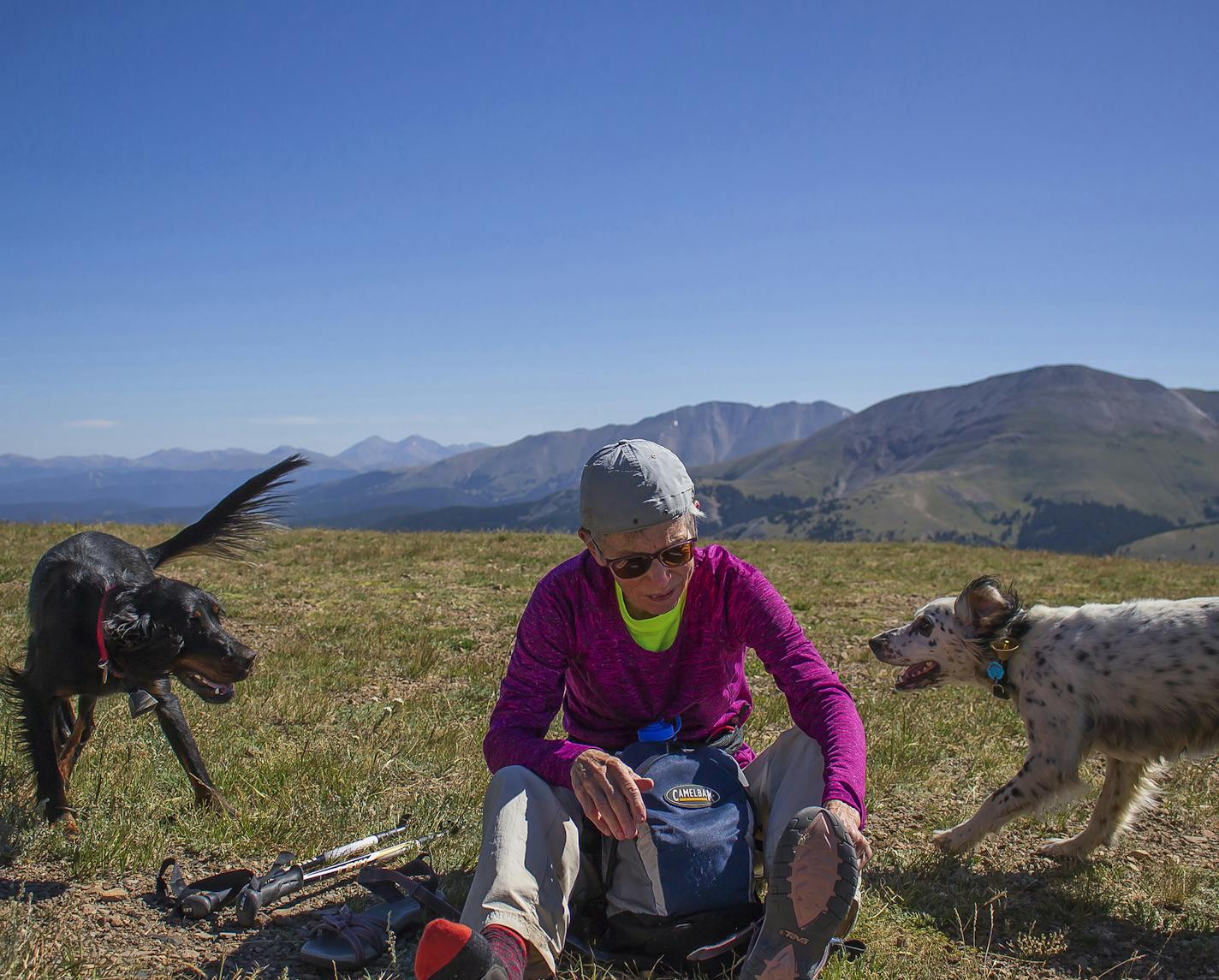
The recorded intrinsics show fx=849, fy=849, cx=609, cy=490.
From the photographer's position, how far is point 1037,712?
18.1 ft

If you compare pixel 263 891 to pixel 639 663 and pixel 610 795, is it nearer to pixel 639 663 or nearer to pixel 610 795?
pixel 610 795

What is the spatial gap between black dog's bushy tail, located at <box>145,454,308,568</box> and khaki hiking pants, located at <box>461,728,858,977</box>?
3.45 meters

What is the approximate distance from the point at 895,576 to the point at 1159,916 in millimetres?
11349

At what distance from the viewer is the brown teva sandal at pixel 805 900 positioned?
2941 mm

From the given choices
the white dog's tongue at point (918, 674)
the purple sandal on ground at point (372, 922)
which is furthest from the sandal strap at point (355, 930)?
the white dog's tongue at point (918, 674)

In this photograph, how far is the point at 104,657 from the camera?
448 centimetres

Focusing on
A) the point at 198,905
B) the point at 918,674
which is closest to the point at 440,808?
the point at 198,905

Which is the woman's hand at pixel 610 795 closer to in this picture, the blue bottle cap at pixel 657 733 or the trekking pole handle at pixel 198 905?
the blue bottle cap at pixel 657 733

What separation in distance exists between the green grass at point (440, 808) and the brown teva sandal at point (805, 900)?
60cm

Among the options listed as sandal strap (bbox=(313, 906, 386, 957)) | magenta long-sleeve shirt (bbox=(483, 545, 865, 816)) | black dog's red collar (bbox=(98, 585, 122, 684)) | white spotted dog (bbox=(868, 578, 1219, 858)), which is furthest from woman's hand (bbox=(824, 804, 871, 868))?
black dog's red collar (bbox=(98, 585, 122, 684))

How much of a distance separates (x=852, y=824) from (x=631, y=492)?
4.99 feet

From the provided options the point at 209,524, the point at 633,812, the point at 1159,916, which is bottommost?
the point at 1159,916

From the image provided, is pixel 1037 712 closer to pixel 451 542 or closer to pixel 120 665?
pixel 120 665

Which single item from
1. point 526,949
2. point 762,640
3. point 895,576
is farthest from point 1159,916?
point 895,576
